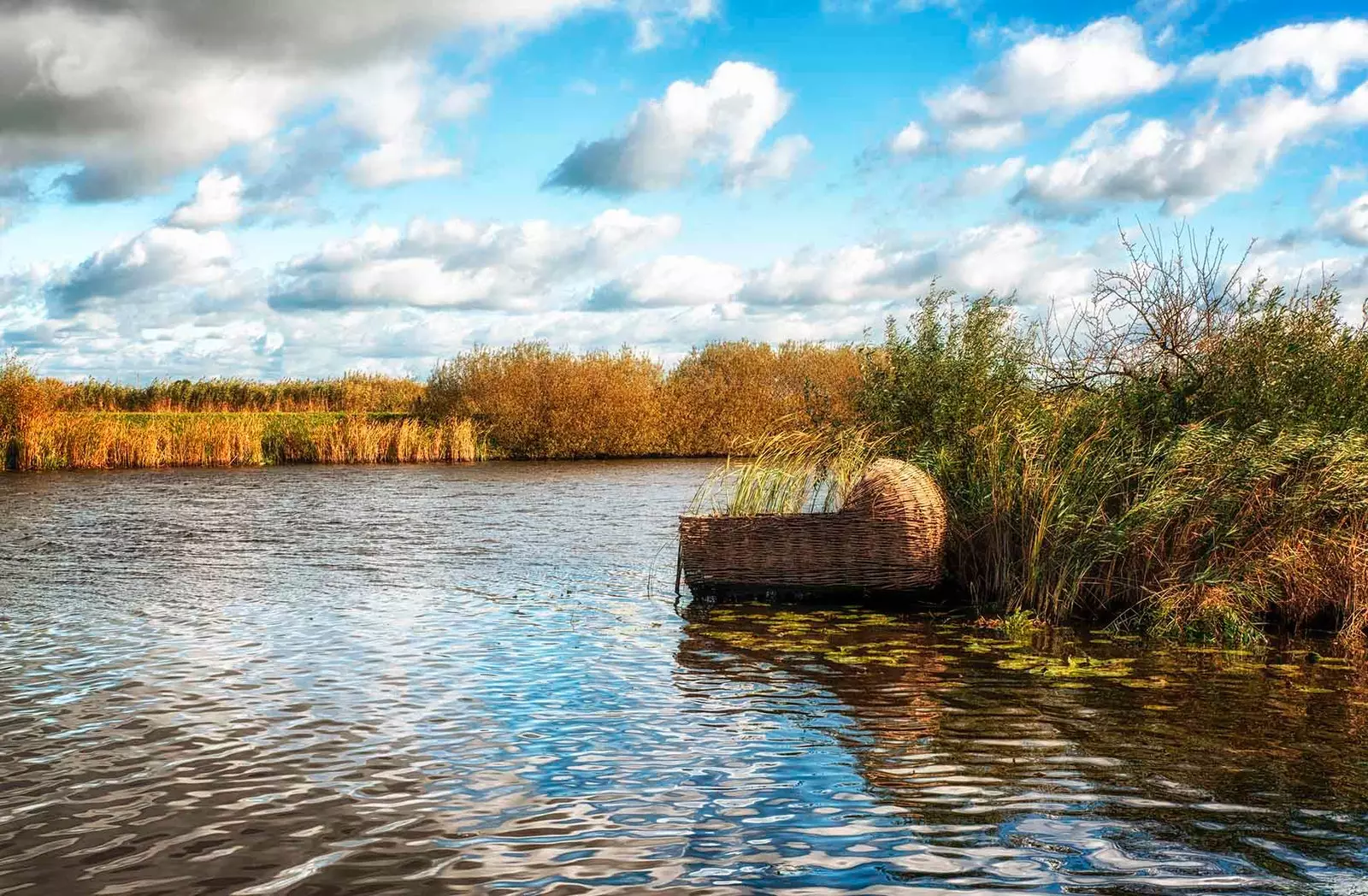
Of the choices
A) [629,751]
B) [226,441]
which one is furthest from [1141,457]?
[226,441]

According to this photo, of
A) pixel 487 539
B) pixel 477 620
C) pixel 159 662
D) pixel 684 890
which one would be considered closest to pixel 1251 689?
pixel 684 890

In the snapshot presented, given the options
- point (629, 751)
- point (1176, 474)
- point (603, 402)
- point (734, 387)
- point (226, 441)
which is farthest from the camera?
point (734, 387)

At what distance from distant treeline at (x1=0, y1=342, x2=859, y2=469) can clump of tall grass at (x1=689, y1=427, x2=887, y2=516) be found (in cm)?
2412

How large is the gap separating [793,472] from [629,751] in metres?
6.89

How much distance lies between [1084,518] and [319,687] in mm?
7709

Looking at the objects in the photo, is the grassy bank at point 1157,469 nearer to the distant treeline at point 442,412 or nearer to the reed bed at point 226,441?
the distant treeline at point 442,412

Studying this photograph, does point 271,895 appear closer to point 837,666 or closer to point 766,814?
point 766,814

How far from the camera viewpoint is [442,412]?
50.4 metres

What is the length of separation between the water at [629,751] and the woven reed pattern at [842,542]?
1.75 feet

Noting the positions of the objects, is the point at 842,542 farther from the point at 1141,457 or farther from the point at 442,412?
the point at 442,412

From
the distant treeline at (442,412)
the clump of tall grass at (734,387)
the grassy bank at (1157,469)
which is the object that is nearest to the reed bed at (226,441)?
the distant treeline at (442,412)

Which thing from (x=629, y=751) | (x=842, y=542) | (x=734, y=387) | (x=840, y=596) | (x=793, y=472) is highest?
(x=734, y=387)

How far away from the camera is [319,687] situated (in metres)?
8.56

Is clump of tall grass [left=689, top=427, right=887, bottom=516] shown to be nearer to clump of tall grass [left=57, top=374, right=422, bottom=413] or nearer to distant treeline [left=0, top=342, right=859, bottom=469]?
distant treeline [left=0, top=342, right=859, bottom=469]
